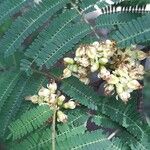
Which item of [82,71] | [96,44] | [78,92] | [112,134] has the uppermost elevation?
[96,44]

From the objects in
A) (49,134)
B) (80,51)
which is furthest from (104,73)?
(49,134)

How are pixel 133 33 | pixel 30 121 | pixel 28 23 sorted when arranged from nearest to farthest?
pixel 133 33
pixel 30 121
pixel 28 23

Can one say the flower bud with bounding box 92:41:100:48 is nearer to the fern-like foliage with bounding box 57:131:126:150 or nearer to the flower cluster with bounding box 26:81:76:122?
the flower cluster with bounding box 26:81:76:122

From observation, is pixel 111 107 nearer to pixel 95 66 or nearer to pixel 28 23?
pixel 95 66

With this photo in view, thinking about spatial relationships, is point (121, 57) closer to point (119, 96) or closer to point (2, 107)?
point (119, 96)

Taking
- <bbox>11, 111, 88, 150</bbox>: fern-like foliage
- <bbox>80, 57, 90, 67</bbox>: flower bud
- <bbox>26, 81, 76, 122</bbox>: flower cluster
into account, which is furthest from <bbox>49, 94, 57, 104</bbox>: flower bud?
<bbox>80, 57, 90, 67</bbox>: flower bud

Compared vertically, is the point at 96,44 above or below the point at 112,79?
above

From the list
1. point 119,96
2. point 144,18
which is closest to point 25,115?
point 119,96

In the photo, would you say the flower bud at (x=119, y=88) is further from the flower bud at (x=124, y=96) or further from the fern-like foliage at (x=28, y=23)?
the fern-like foliage at (x=28, y=23)
